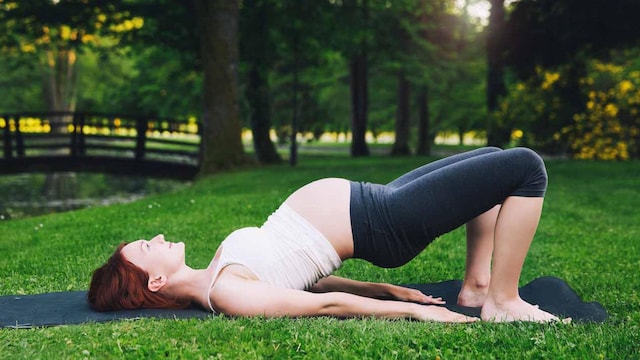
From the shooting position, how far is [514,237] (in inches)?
138

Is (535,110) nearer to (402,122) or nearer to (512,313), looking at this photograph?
(402,122)

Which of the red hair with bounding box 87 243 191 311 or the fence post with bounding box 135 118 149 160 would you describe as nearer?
the red hair with bounding box 87 243 191 311

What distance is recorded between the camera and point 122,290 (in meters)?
3.64

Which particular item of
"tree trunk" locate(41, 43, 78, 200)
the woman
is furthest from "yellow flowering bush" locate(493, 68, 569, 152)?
"tree trunk" locate(41, 43, 78, 200)

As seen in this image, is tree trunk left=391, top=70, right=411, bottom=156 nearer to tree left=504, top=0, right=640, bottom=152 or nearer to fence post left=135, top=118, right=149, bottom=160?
fence post left=135, top=118, right=149, bottom=160

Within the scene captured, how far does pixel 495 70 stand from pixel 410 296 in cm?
1461

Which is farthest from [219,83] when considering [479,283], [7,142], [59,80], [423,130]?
[59,80]

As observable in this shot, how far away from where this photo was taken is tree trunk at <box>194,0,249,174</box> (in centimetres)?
1650

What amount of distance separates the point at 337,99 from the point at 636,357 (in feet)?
102

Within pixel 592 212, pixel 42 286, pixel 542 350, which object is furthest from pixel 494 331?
pixel 592 212

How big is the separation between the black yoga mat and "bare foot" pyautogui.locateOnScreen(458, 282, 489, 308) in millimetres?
71

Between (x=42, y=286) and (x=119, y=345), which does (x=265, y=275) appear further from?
(x=42, y=286)

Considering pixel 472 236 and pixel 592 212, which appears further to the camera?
pixel 592 212

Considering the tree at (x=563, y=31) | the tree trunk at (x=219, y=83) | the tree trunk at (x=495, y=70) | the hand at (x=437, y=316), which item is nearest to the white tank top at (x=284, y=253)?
the hand at (x=437, y=316)
